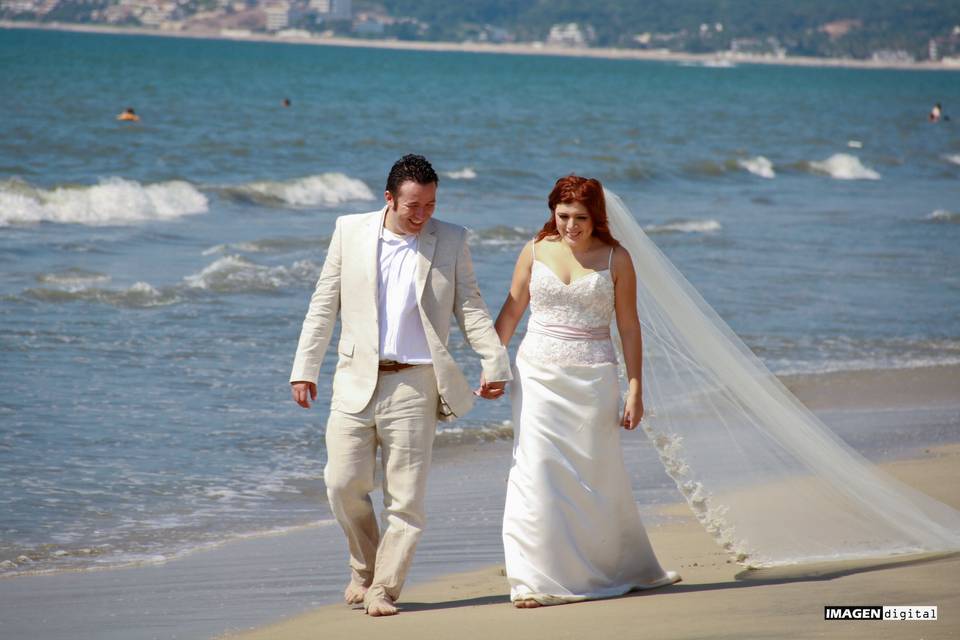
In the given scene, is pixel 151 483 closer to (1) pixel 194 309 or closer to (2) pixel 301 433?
(2) pixel 301 433

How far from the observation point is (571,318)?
17.9ft

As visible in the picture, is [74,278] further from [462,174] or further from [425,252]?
[462,174]

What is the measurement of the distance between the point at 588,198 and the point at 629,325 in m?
0.59

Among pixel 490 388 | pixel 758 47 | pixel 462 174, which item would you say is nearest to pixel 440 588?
pixel 490 388

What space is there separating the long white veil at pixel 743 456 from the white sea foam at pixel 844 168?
3216 cm

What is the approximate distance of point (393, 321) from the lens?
5242 millimetres

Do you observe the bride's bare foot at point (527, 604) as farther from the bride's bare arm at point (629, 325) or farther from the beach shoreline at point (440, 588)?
the bride's bare arm at point (629, 325)

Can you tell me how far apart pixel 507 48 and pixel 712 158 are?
478 ft

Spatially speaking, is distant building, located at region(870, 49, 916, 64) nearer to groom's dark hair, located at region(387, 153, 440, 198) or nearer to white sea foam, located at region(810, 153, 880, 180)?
white sea foam, located at region(810, 153, 880, 180)

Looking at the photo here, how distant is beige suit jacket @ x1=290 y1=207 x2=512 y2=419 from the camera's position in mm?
5215

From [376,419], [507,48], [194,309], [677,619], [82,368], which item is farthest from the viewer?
[507,48]

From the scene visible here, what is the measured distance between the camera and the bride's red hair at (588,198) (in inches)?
212

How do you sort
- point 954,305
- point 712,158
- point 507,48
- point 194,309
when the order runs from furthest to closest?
point 507,48 < point 712,158 < point 954,305 < point 194,309

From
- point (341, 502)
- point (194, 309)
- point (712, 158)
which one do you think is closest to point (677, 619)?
point (341, 502)
